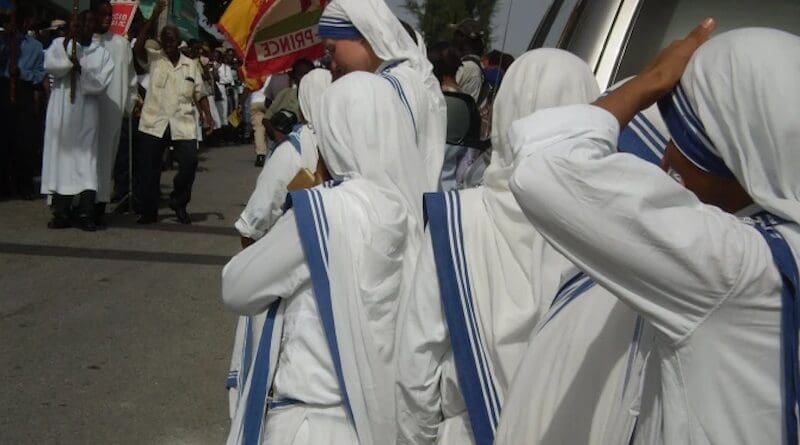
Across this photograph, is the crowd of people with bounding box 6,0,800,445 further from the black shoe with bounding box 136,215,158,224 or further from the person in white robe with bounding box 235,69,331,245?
the black shoe with bounding box 136,215,158,224

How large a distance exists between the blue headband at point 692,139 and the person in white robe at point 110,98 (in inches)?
365

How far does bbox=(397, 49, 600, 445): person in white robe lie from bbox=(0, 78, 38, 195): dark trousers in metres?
10.3

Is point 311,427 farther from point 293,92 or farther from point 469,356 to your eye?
point 293,92

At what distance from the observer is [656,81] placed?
5.94 feet

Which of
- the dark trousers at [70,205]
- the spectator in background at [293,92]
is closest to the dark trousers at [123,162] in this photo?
the dark trousers at [70,205]

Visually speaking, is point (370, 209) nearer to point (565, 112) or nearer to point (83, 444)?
point (565, 112)

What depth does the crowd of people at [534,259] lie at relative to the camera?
163 cm

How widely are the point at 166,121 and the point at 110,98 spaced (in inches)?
22.0

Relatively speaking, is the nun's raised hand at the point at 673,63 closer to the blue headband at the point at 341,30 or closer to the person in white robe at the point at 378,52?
the person in white robe at the point at 378,52

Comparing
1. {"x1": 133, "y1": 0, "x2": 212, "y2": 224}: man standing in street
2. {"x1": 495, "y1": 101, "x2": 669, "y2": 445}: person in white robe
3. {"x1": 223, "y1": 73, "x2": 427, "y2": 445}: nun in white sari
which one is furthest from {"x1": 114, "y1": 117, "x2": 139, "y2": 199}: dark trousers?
{"x1": 495, "y1": 101, "x2": 669, "y2": 445}: person in white robe

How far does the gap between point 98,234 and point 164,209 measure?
1964 millimetres

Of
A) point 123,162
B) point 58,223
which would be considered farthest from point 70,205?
point 123,162

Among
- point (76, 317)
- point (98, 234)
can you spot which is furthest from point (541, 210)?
point (98, 234)

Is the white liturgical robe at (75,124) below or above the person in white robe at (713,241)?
below
